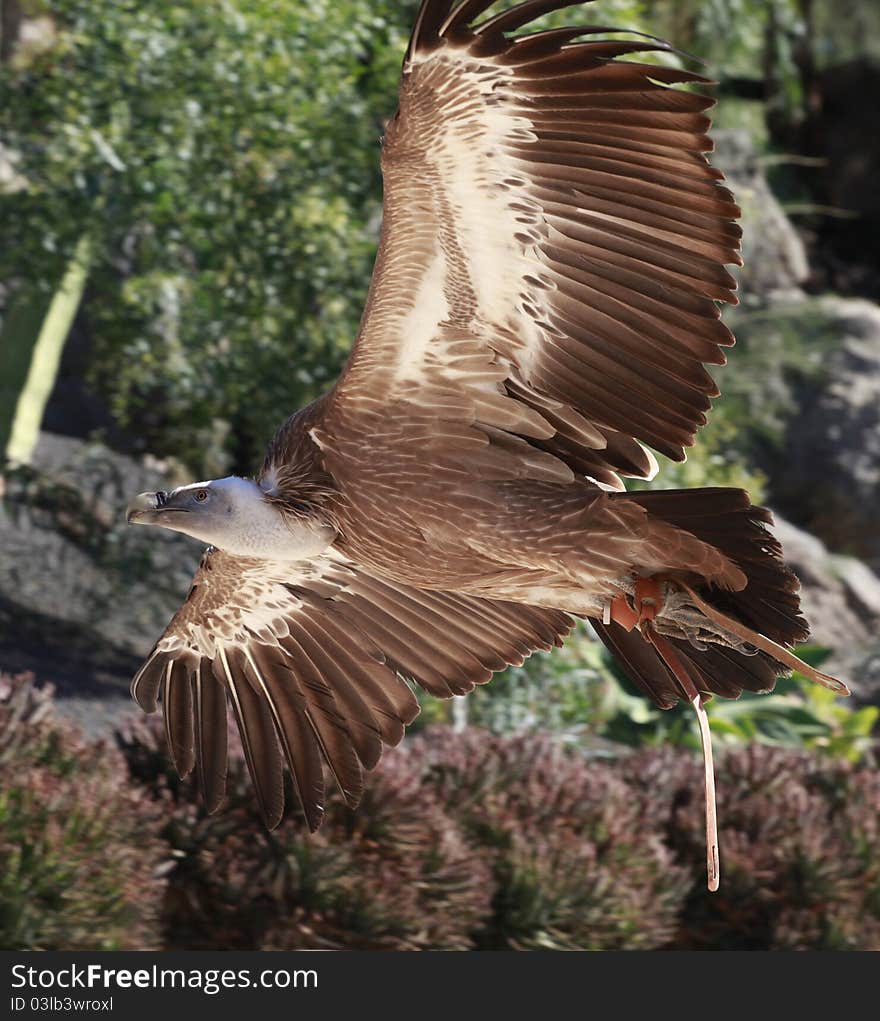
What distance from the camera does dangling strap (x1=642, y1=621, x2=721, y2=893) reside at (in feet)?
11.4

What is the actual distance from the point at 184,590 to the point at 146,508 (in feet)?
13.9

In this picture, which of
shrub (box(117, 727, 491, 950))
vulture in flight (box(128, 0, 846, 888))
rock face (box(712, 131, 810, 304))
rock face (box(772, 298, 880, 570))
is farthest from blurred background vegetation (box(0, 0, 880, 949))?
rock face (box(712, 131, 810, 304))

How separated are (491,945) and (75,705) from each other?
2473 millimetres

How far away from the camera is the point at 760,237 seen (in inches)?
518

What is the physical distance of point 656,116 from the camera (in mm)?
3309

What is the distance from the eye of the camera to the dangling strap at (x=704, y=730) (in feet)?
11.4

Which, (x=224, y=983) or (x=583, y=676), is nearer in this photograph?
(x=224, y=983)

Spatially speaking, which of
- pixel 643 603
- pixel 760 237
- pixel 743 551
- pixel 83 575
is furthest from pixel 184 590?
pixel 760 237

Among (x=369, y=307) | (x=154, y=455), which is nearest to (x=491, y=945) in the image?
(x=369, y=307)

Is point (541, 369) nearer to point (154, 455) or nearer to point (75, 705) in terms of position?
point (75, 705)

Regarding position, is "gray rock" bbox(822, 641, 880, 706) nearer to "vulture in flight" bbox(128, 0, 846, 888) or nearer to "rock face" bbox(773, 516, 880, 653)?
"rock face" bbox(773, 516, 880, 653)

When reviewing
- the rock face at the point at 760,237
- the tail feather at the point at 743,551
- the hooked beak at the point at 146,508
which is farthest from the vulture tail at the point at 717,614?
the rock face at the point at 760,237

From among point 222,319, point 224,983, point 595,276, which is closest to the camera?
point 595,276

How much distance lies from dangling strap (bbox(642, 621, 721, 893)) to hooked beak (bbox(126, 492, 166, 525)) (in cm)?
120
